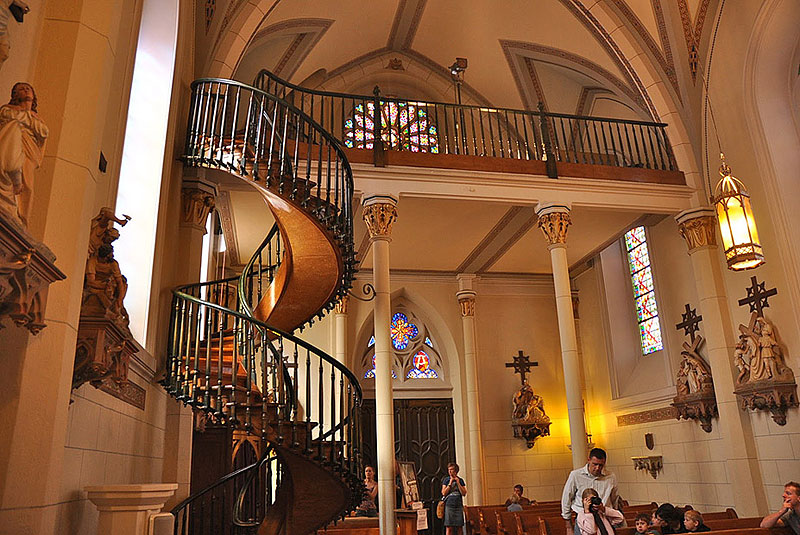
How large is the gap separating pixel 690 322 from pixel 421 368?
5.29 m

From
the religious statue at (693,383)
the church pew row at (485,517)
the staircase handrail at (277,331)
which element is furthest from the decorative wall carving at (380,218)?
the religious statue at (693,383)

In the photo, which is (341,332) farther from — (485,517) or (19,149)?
(19,149)

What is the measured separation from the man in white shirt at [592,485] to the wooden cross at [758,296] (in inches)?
187

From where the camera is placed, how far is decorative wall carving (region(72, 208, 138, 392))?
136 inches

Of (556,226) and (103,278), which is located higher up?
(556,226)

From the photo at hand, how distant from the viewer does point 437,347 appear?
43.0ft

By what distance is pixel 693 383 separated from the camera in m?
9.52

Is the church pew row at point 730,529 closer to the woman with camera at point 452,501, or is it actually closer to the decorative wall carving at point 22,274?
the woman with camera at point 452,501

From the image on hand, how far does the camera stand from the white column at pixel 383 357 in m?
7.39

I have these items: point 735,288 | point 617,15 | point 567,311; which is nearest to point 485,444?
point 567,311

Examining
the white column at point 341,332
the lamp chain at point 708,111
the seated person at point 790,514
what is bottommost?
the seated person at point 790,514

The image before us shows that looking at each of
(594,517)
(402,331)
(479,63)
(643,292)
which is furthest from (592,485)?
(479,63)

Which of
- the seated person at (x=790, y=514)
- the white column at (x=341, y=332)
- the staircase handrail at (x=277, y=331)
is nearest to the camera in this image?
the seated person at (x=790, y=514)

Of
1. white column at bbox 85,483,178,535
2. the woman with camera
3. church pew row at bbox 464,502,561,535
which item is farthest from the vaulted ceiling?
white column at bbox 85,483,178,535
